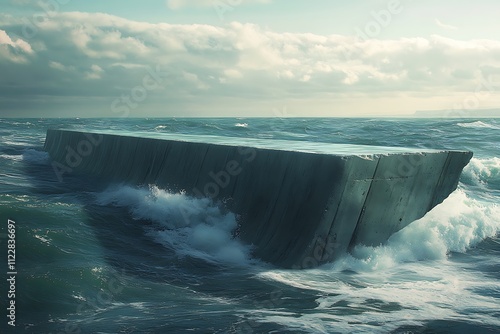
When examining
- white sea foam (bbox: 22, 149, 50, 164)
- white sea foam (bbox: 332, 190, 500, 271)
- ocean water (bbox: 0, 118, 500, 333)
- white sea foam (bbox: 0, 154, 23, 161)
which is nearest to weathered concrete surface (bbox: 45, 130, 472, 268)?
white sea foam (bbox: 332, 190, 500, 271)

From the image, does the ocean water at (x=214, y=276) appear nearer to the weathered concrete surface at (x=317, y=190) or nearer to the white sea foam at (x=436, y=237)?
the white sea foam at (x=436, y=237)

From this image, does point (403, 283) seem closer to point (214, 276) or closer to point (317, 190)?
point (317, 190)

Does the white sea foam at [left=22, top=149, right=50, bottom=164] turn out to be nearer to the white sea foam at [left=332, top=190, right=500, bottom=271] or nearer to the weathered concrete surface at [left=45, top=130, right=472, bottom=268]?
the weathered concrete surface at [left=45, top=130, right=472, bottom=268]

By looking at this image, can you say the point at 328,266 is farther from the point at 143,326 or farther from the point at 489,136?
the point at 489,136

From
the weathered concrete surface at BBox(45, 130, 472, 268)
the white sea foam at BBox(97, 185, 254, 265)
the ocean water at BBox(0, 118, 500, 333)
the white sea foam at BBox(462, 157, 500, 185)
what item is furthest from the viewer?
the white sea foam at BBox(462, 157, 500, 185)

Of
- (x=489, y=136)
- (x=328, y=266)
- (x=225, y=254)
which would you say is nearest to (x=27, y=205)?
(x=225, y=254)

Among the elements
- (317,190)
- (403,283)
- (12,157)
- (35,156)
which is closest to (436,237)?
(403,283)

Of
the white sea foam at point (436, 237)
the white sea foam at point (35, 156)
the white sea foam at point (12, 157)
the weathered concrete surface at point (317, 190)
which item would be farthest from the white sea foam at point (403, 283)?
the white sea foam at point (12, 157)
